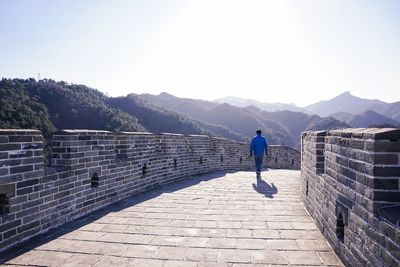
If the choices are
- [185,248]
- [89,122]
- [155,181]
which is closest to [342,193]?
[185,248]

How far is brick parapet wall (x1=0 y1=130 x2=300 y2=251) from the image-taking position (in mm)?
3441

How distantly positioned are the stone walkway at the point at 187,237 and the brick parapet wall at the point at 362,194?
1.13ft

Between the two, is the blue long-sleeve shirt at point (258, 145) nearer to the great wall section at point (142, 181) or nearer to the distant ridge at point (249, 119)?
the great wall section at point (142, 181)

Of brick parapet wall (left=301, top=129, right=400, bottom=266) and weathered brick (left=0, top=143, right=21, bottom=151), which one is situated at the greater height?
weathered brick (left=0, top=143, right=21, bottom=151)

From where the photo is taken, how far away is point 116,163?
566cm

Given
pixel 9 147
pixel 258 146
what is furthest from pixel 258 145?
pixel 9 147

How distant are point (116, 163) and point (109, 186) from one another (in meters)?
0.42

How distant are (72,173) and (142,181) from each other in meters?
2.24

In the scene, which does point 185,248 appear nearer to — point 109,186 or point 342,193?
point 342,193

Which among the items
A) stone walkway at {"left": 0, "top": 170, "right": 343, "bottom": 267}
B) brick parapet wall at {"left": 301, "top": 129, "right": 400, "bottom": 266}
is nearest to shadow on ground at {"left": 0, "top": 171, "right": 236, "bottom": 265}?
stone walkway at {"left": 0, "top": 170, "right": 343, "bottom": 267}

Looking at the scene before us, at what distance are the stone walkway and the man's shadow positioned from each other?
72 cm

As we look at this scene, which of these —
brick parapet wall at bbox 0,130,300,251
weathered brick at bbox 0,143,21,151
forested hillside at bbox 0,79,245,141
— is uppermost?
forested hillside at bbox 0,79,245,141

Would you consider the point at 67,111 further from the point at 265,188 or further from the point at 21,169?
the point at 21,169

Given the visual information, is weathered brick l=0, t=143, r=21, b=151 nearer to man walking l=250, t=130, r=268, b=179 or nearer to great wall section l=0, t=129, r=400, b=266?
great wall section l=0, t=129, r=400, b=266
